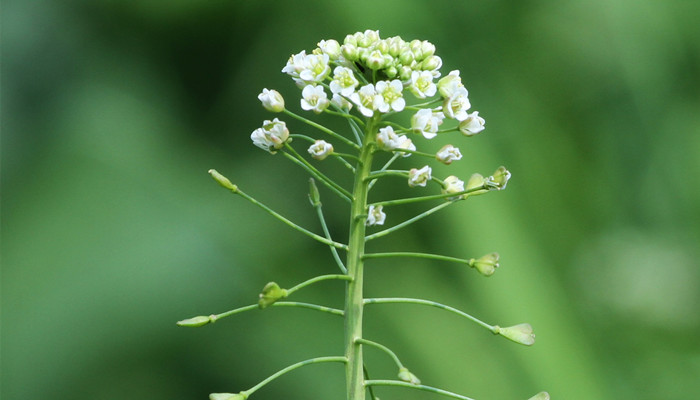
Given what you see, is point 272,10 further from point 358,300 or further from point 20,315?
point 358,300

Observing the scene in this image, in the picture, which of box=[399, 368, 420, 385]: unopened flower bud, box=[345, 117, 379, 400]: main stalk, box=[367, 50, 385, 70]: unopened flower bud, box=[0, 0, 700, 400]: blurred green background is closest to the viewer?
box=[399, 368, 420, 385]: unopened flower bud

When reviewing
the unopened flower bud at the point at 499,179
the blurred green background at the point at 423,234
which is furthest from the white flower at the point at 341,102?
the blurred green background at the point at 423,234

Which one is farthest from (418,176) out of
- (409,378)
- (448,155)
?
(409,378)

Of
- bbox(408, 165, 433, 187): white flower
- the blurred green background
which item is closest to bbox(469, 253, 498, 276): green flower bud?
bbox(408, 165, 433, 187): white flower

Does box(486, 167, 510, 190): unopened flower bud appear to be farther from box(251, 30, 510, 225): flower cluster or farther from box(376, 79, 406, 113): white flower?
box(376, 79, 406, 113): white flower

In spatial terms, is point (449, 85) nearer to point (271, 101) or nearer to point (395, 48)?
point (395, 48)

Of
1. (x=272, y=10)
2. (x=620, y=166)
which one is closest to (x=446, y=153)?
(x=620, y=166)
